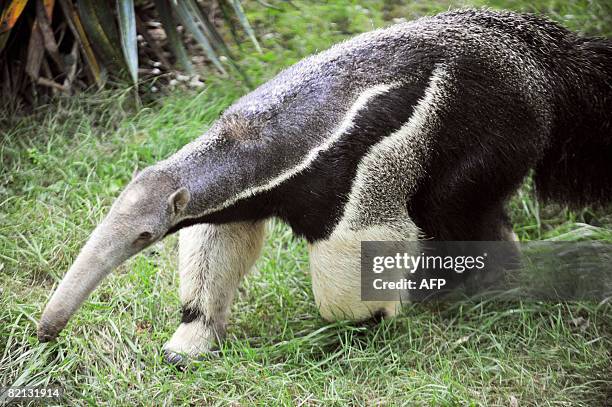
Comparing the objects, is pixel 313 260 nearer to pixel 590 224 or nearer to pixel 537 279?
pixel 537 279

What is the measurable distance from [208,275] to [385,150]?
1258mm

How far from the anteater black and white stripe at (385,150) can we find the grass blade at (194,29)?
2.04 metres

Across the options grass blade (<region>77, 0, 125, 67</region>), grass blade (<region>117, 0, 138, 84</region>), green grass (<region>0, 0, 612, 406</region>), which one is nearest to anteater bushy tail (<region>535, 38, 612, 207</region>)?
green grass (<region>0, 0, 612, 406</region>)

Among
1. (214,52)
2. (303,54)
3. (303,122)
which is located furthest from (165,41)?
(303,122)

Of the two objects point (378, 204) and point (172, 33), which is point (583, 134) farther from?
point (172, 33)

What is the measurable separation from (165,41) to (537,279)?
13.4 ft

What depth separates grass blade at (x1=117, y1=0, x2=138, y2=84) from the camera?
641 cm

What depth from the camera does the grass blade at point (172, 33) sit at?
683 cm

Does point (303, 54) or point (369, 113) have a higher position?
point (369, 113)

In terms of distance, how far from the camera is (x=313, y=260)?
15.1ft

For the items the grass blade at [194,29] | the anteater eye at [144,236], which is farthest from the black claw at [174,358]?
the grass blade at [194,29]

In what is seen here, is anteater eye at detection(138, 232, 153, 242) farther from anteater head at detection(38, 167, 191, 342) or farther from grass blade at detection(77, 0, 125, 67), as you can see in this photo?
grass blade at detection(77, 0, 125, 67)

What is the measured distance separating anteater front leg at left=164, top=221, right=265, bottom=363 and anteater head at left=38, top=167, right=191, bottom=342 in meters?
0.59

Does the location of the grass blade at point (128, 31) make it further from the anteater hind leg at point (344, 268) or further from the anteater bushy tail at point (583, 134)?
the anteater bushy tail at point (583, 134)
